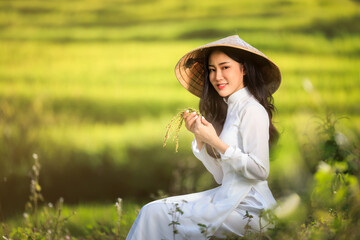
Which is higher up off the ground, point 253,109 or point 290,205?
point 253,109

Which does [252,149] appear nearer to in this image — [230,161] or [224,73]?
[230,161]

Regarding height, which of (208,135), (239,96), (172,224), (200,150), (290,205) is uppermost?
(239,96)

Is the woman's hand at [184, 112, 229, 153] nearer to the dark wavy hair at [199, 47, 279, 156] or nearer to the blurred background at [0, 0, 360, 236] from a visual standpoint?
the dark wavy hair at [199, 47, 279, 156]

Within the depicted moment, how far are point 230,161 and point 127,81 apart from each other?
2.60 m

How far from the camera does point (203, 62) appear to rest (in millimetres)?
2744

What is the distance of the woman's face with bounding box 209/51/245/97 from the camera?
2494 mm

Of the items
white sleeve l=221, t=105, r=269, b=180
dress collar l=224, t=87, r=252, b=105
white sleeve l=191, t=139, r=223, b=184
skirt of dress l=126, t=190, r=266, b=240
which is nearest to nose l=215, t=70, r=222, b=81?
dress collar l=224, t=87, r=252, b=105

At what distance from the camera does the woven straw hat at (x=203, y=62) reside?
2447 mm

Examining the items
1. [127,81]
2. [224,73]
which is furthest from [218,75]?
[127,81]

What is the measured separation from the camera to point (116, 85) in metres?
4.70

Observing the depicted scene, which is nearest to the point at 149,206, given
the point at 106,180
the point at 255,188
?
the point at 255,188

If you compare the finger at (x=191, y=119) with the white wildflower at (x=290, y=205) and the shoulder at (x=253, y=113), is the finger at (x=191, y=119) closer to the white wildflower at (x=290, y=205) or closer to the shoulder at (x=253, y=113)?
the shoulder at (x=253, y=113)

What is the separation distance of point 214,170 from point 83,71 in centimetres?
244

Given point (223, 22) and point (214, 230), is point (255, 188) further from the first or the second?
point (223, 22)
